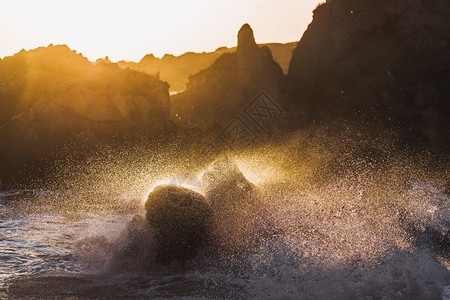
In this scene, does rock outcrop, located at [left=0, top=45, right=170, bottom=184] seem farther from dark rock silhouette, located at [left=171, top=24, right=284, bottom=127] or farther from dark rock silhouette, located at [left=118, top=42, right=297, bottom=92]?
dark rock silhouette, located at [left=118, top=42, right=297, bottom=92]

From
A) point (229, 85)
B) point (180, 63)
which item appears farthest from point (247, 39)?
point (180, 63)

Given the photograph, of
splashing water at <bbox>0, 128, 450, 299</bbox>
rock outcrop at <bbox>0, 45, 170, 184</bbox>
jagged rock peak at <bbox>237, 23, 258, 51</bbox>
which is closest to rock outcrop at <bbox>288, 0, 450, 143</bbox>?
jagged rock peak at <bbox>237, 23, 258, 51</bbox>

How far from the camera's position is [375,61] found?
4750cm

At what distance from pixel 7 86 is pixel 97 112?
486 inches

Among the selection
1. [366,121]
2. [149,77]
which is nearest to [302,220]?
[149,77]

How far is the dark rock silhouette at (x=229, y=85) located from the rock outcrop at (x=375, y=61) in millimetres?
3179

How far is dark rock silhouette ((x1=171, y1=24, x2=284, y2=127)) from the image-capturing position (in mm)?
47875

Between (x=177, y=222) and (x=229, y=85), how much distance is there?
143 feet

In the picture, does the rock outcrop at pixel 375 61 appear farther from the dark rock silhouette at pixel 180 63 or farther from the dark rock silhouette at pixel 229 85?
the dark rock silhouette at pixel 180 63

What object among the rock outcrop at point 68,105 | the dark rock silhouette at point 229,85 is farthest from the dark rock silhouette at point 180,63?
the rock outcrop at point 68,105

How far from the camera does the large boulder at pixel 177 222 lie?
8.24 m

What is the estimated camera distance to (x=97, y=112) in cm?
2892

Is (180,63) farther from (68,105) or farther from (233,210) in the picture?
(233,210)

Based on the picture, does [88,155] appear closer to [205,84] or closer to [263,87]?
[263,87]
